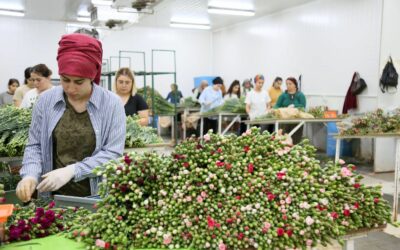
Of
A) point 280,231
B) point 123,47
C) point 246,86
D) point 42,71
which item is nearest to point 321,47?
point 246,86

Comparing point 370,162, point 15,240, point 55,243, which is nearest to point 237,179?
point 55,243

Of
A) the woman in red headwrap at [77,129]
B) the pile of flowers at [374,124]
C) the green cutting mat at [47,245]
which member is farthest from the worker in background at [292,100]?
the green cutting mat at [47,245]

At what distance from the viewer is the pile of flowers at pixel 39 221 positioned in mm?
A: 1327

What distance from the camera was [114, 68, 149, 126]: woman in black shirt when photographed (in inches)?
146

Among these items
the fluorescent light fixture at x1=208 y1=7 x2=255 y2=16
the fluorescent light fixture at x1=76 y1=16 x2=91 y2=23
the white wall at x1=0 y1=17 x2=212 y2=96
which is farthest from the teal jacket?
the fluorescent light fixture at x1=76 y1=16 x2=91 y2=23

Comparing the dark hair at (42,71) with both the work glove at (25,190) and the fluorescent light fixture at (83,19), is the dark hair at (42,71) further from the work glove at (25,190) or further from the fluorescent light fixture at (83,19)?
the fluorescent light fixture at (83,19)

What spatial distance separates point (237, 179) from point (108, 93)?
0.83 meters

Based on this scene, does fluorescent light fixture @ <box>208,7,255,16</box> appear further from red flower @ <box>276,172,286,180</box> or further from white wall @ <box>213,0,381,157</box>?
red flower @ <box>276,172,286,180</box>

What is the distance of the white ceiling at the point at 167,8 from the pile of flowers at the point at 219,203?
693cm

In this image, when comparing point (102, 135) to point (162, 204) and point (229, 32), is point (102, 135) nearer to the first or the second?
point (162, 204)

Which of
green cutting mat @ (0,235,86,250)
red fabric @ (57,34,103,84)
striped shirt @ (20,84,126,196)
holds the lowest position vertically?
green cutting mat @ (0,235,86,250)

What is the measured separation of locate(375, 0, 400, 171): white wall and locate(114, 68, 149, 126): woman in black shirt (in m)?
4.19

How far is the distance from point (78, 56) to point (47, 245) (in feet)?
2.56

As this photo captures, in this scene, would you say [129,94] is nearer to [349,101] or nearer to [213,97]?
[213,97]
